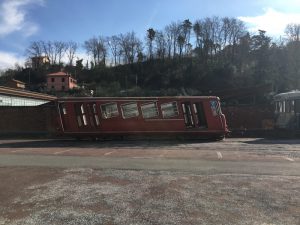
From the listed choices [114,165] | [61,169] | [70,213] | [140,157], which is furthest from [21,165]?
[70,213]

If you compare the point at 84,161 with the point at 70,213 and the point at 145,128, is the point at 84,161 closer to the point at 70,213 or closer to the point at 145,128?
the point at 70,213

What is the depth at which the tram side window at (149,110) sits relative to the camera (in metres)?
27.1

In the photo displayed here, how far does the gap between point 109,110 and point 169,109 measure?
141 inches

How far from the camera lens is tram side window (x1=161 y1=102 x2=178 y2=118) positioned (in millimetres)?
27094

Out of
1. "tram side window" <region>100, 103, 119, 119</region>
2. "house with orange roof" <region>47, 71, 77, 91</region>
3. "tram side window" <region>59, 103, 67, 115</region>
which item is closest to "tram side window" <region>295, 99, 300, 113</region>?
"tram side window" <region>100, 103, 119, 119</region>

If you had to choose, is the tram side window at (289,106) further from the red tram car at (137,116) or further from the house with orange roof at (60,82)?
the house with orange roof at (60,82)

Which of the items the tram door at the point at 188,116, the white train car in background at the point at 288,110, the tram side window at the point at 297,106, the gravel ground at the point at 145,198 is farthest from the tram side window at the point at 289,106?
the gravel ground at the point at 145,198

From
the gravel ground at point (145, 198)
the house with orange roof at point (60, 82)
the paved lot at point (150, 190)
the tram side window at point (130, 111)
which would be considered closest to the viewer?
the gravel ground at point (145, 198)

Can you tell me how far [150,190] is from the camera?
10.9m

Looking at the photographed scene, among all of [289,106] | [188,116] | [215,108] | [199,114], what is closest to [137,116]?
[188,116]

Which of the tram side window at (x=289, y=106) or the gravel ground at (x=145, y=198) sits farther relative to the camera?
the tram side window at (x=289, y=106)

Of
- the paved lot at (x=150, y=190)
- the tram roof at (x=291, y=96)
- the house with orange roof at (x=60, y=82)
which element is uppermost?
the house with orange roof at (x=60, y=82)

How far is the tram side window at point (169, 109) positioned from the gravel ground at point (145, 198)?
44.5ft

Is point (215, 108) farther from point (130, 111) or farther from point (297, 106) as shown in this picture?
point (297, 106)
